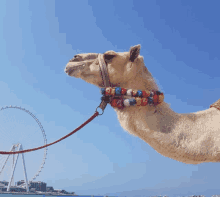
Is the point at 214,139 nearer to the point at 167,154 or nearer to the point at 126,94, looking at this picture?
the point at 167,154

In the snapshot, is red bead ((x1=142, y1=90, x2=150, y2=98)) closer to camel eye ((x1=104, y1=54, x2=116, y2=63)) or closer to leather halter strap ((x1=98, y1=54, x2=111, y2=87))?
leather halter strap ((x1=98, y1=54, x2=111, y2=87))

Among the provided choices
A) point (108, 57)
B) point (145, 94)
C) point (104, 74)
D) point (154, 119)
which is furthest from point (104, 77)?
point (154, 119)

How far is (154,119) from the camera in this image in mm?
2861

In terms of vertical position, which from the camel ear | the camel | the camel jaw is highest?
the camel ear

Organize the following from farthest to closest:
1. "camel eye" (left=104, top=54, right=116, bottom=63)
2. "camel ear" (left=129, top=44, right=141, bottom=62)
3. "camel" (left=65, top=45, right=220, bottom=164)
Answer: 1. "camel eye" (left=104, top=54, right=116, bottom=63)
2. "camel ear" (left=129, top=44, right=141, bottom=62)
3. "camel" (left=65, top=45, right=220, bottom=164)

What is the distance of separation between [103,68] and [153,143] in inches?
42.5

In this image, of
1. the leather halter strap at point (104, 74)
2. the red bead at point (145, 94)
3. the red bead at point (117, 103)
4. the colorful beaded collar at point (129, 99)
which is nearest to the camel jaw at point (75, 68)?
the leather halter strap at point (104, 74)

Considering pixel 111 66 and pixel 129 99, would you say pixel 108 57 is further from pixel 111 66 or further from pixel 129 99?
pixel 129 99

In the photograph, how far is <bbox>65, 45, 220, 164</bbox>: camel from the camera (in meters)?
2.74

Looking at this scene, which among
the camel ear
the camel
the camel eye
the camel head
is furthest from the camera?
the camel eye

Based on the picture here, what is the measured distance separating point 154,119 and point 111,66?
837 mm

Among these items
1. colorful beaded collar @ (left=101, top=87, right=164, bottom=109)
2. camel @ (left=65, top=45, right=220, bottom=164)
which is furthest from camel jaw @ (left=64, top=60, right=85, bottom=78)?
colorful beaded collar @ (left=101, top=87, right=164, bottom=109)

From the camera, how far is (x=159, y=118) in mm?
2895

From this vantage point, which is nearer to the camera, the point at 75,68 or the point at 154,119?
the point at 154,119
